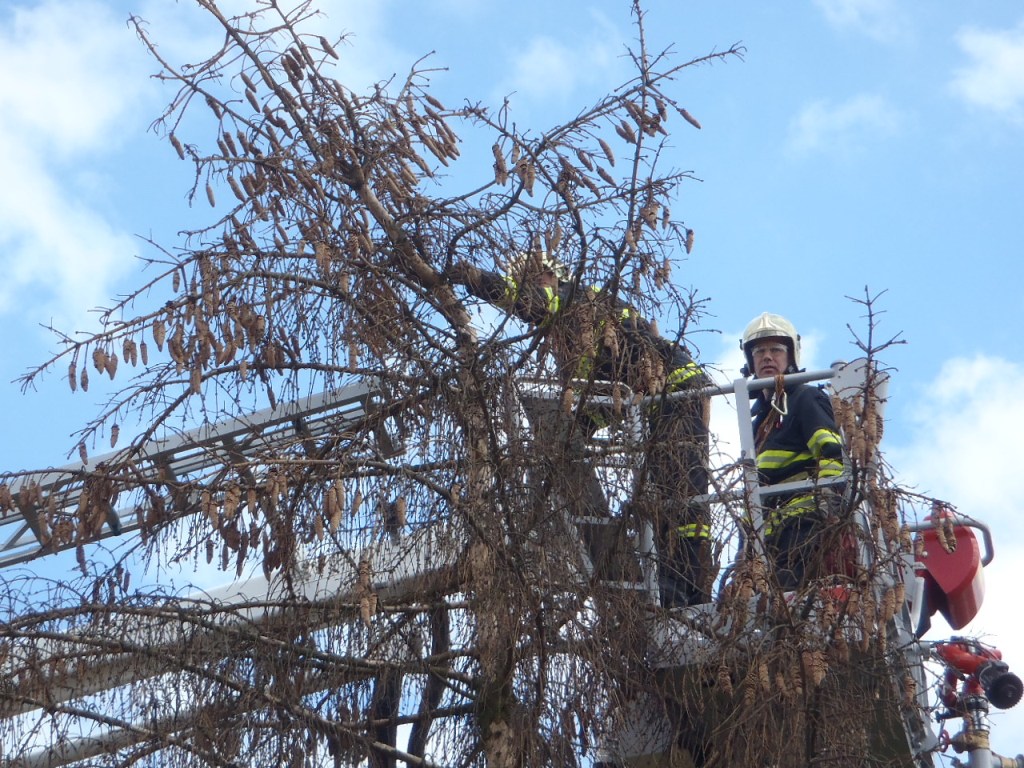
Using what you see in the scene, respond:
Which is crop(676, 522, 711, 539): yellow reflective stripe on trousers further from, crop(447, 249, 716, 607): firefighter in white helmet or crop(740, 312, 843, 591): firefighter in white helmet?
crop(740, 312, 843, 591): firefighter in white helmet

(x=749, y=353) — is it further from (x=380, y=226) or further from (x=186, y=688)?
(x=186, y=688)

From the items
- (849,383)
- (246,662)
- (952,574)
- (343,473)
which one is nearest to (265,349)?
(343,473)

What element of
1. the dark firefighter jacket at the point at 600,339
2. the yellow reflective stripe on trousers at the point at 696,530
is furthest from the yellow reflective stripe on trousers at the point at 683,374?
the yellow reflective stripe on trousers at the point at 696,530

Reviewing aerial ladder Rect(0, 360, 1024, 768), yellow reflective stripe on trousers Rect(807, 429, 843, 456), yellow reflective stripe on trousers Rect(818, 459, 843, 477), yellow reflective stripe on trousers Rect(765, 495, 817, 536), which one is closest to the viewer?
aerial ladder Rect(0, 360, 1024, 768)

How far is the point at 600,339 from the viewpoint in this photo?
7.05 metres

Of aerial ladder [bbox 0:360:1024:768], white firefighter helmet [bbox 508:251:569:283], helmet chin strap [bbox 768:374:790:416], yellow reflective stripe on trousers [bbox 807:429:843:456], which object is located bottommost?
aerial ladder [bbox 0:360:1024:768]

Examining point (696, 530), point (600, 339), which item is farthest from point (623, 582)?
point (600, 339)

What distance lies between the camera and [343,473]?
6574 millimetres

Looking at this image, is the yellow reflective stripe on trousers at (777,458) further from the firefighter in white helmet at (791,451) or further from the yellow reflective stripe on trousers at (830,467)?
the yellow reflective stripe on trousers at (830,467)

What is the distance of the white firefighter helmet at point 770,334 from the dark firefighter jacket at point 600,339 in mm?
1719

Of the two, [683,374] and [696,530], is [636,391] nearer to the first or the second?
[683,374]

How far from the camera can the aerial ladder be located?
261 inches

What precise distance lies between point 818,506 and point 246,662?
2.44 metres

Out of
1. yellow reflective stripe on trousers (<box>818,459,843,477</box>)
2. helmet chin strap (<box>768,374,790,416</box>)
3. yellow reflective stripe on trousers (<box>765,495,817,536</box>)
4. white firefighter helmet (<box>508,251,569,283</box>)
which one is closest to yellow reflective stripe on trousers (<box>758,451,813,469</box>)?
helmet chin strap (<box>768,374,790,416</box>)
